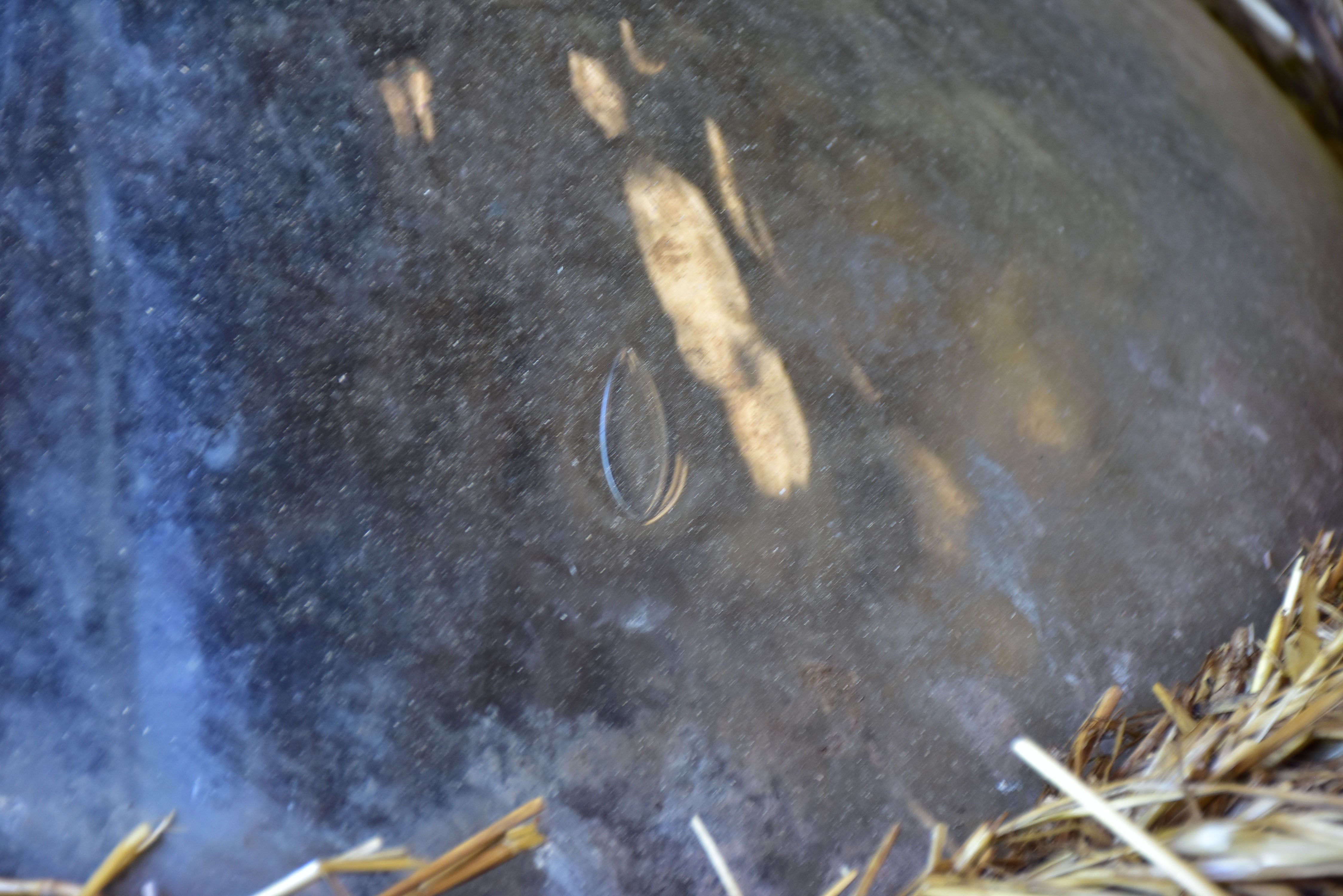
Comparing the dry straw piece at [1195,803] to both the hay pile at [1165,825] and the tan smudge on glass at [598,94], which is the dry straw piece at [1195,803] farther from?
the tan smudge on glass at [598,94]

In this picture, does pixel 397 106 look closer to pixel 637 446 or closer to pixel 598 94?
pixel 598 94

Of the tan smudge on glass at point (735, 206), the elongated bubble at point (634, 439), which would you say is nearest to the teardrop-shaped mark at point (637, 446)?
the elongated bubble at point (634, 439)

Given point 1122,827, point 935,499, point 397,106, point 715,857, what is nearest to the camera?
A: point 1122,827

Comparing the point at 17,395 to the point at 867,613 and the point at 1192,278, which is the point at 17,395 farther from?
the point at 1192,278

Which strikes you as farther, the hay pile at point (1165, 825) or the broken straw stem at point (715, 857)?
the broken straw stem at point (715, 857)

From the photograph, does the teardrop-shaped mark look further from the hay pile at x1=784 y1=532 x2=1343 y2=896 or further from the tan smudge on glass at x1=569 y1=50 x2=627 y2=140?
the hay pile at x1=784 y1=532 x2=1343 y2=896

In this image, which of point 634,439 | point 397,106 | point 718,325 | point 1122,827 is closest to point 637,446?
point 634,439
